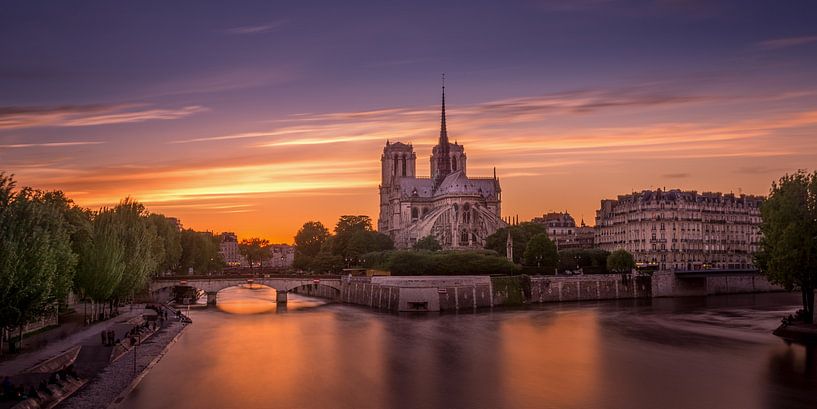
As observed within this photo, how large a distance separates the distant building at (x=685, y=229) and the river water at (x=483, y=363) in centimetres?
5250

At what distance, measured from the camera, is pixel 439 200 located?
464ft

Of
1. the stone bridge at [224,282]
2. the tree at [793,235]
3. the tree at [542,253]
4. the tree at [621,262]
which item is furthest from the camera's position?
the tree at [621,262]

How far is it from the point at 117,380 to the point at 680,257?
10432 cm

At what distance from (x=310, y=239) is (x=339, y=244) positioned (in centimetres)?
2282

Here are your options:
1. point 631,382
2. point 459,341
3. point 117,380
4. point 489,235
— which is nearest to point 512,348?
point 459,341

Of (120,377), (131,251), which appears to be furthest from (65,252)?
(131,251)

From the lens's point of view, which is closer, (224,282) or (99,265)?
(99,265)

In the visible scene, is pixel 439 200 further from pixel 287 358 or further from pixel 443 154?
pixel 287 358

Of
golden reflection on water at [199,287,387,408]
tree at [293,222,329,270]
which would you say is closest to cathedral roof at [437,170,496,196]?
tree at [293,222,329,270]

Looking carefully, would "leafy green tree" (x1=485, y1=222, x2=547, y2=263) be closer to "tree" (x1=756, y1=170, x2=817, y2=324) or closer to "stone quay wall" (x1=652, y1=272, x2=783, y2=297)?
"stone quay wall" (x1=652, y1=272, x2=783, y2=297)

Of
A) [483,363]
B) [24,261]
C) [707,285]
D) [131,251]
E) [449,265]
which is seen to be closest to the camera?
[24,261]

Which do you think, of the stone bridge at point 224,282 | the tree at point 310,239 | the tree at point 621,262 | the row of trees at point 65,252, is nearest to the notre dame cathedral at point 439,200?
the tree at point 310,239

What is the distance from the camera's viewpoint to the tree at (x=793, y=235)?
4928cm

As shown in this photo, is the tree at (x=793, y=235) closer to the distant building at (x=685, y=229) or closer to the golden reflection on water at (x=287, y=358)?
the golden reflection on water at (x=287, y=358)
